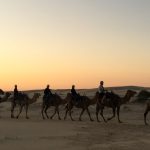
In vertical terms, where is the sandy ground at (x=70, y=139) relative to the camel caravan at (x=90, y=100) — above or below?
below

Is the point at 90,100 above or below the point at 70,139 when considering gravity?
above

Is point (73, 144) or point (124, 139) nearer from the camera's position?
point (73, 144)

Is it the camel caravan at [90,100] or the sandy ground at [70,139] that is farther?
the camel caravan at [90,100]

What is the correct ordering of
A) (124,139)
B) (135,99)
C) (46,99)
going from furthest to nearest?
1. (135,99)
2. (46,99)
3. (124,139)

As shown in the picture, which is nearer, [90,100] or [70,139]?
[70,139]

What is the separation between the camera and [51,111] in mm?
45344

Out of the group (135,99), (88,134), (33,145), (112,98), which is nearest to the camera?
(33,145)

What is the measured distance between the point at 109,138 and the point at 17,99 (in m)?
18.2

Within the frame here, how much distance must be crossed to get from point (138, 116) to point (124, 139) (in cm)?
1791

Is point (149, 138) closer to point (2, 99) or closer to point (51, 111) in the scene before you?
point (2, 99)

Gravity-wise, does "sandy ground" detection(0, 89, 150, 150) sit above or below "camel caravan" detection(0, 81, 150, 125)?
below

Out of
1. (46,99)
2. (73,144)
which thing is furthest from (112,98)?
(73,144)

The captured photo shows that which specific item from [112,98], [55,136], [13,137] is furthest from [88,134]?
[112,98]

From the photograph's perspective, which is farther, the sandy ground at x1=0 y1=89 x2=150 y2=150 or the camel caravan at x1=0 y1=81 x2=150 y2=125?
the camel caravan at x1=0 y1=81 x2=150 y2=125
